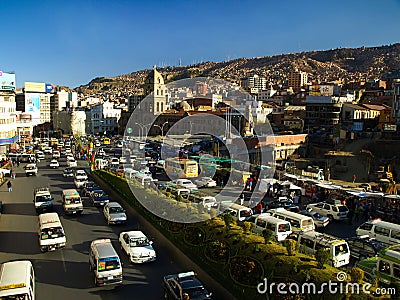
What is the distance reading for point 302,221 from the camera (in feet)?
45.1

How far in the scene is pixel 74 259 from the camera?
12.0m

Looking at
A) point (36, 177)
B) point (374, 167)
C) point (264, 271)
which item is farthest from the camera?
point (374, 167)

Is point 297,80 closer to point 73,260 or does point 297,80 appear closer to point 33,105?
point 33,105

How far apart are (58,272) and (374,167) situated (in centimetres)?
3248

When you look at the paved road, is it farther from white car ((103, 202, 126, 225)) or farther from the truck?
the truck

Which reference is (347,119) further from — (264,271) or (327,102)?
(264,271)

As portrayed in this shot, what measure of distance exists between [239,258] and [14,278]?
5.16 m

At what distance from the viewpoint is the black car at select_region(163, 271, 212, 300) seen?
330 inches

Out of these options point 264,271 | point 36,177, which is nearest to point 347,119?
point 36,177

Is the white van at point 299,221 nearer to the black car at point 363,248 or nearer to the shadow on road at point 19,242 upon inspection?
the black car at point 363,248

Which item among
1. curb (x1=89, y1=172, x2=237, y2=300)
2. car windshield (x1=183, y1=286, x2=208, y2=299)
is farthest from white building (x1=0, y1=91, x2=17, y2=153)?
car windshield (x1=183, y1=286, x2=208, y2=299)

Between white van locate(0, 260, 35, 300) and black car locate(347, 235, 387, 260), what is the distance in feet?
30.2

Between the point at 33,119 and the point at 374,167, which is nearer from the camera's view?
the point at 374,167

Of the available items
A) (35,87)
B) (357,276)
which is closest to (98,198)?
(357,276)
